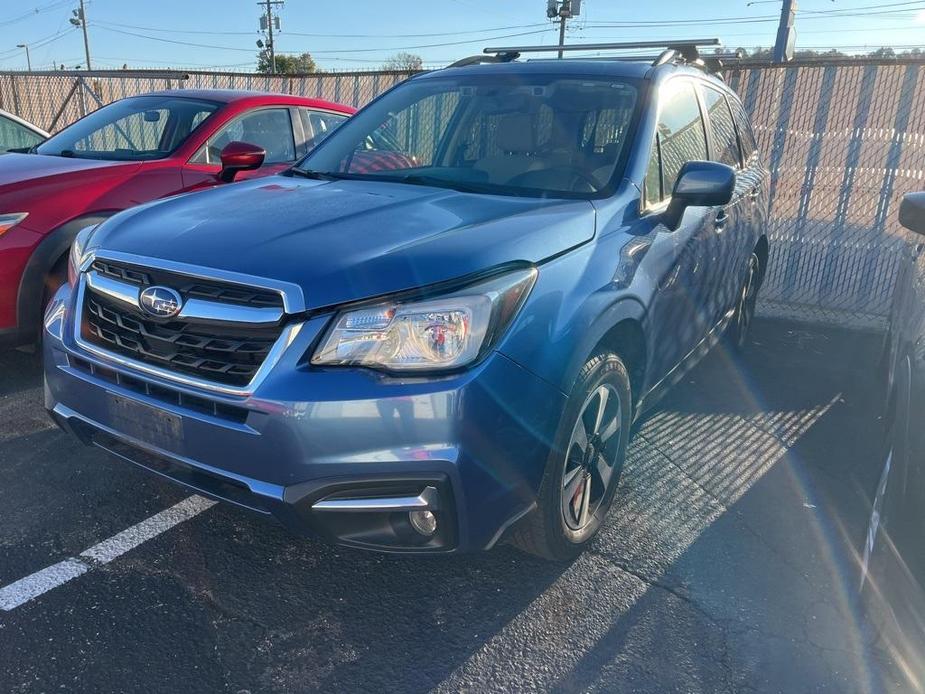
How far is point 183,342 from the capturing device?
2.36 meters

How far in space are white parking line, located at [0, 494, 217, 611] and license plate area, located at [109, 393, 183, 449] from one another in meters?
0.61

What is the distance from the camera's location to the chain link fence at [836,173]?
6.66 meters

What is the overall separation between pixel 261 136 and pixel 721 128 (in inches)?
128

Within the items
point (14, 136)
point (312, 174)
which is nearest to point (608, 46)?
point (312, 174)

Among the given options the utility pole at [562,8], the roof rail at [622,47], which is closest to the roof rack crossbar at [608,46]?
the roof rail at [622,47]

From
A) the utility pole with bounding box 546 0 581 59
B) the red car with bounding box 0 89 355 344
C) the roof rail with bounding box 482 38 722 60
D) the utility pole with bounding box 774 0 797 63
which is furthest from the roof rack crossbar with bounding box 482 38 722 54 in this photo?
the utility pole with bounding box 546 0 581 59

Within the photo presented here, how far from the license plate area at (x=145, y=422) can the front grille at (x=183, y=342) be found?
0.46 feet

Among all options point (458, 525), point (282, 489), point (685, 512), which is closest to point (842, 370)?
point (685, 512)

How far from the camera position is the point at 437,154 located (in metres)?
3.67

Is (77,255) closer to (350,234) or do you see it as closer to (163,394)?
(163,394)

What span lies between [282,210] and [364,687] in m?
1.62

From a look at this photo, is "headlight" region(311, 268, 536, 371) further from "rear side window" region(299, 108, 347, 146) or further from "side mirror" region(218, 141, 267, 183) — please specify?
"rear side window" region(299, 108, 347, 146)

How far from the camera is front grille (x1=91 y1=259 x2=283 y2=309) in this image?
7.33 ft

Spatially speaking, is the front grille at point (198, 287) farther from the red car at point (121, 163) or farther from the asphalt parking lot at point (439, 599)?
the red car at point (121, 163)
